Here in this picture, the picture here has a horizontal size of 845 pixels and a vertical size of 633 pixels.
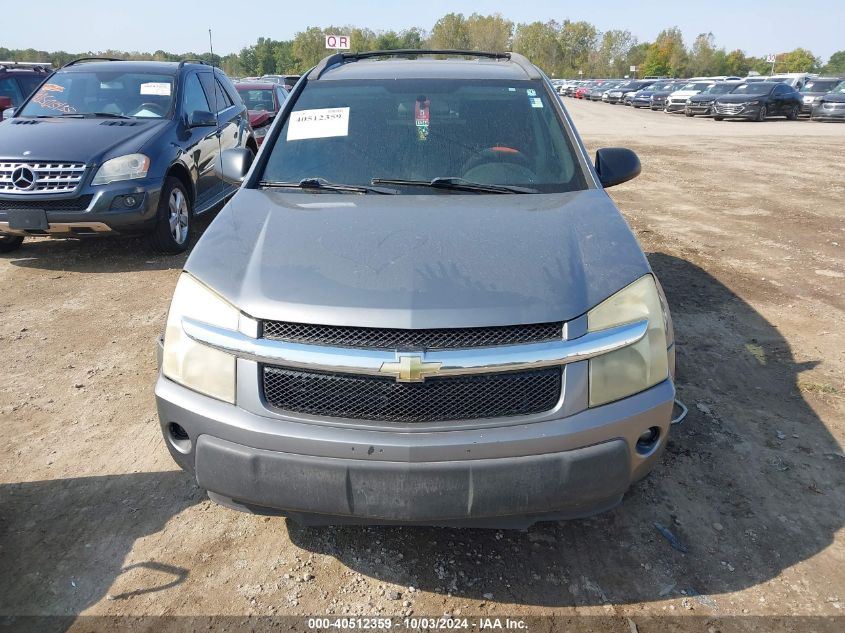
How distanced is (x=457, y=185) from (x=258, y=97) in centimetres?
1062

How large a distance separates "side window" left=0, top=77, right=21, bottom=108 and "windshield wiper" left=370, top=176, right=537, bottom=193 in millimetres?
9489

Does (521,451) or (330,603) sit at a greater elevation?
(521,451)

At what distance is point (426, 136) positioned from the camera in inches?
130

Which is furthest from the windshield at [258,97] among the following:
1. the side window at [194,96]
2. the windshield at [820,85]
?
the windshield at [820,85]

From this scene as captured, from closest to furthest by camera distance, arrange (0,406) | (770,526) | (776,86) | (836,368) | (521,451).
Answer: (521,451) < (770,526) < (0,406) < (836,368) < (776,86)

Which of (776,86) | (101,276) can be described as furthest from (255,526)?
(776,86)

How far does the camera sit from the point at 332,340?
2.10 m

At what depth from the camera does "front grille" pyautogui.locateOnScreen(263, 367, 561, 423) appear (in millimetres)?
2082

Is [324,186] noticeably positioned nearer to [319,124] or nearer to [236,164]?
[319,124]

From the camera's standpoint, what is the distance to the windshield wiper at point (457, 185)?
305 centimetres

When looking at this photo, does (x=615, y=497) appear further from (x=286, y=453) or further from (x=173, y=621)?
(x=173, y=621)

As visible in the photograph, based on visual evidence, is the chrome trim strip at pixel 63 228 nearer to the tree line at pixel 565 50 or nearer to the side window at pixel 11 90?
the side window at pixel 11 90

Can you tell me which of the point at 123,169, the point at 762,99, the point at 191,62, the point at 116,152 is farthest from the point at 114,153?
the point at 762,99

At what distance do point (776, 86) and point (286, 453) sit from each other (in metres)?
29.3
